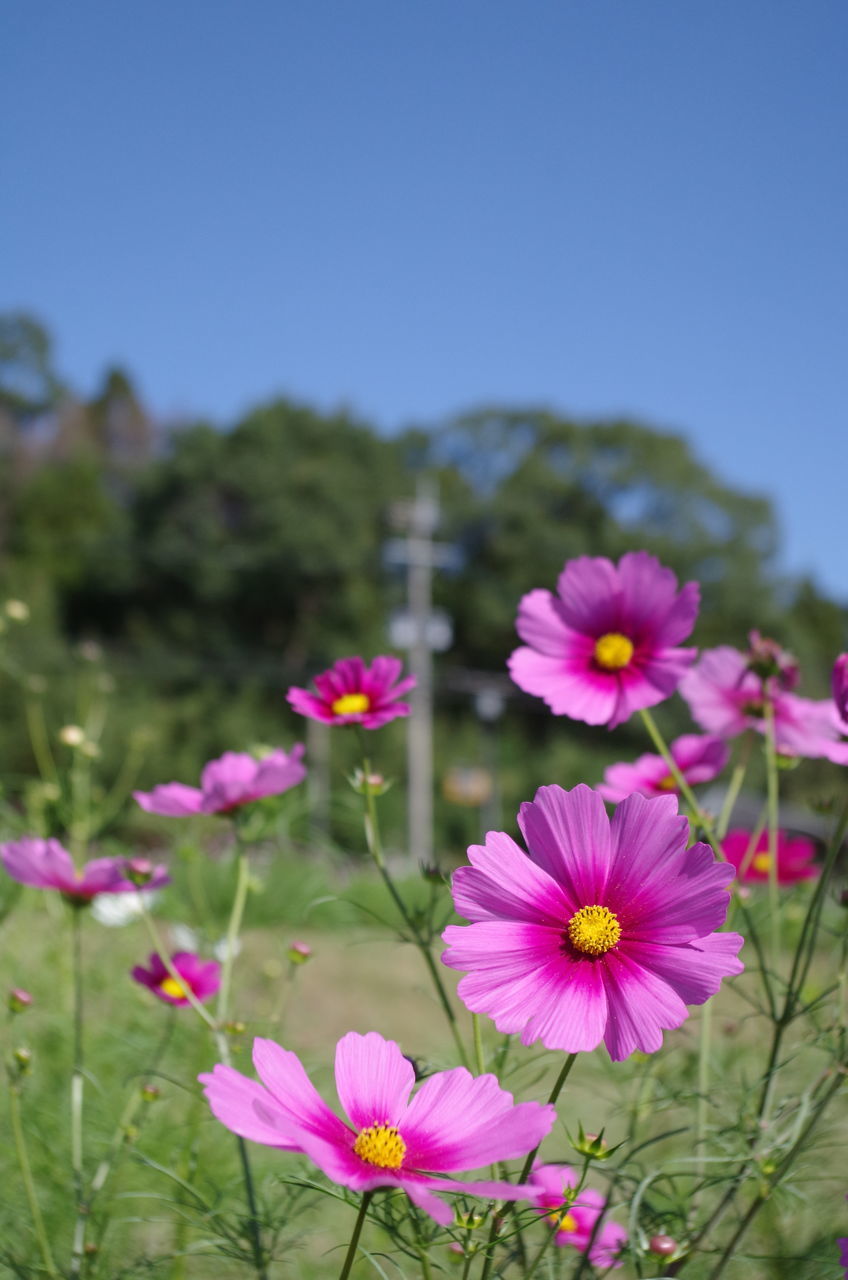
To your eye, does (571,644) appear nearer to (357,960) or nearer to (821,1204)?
(821,1204)

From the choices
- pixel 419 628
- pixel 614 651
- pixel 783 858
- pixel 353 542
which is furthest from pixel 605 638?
pixel 353 542

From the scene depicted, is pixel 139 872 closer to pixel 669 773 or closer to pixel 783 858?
pixel 669 773

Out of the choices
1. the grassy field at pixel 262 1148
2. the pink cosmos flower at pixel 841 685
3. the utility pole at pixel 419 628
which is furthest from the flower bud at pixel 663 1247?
the utility pole at pixel 419 628

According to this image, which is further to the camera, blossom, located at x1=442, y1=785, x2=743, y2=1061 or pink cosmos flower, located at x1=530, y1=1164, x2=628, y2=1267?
pink cosmos flower, located at x1=530, y1=1164, x2=628, y2=1267

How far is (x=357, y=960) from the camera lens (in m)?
3.23

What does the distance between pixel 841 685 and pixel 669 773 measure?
34 cm

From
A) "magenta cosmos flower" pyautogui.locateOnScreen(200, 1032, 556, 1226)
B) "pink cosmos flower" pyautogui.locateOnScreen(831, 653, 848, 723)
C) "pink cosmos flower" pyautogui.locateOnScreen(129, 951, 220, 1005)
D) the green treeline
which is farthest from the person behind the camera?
the green treeline

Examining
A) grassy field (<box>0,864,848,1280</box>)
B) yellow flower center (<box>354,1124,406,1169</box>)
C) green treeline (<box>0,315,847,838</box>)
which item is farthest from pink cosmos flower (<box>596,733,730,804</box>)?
green treeline (<box>0,315,847,838</box>)

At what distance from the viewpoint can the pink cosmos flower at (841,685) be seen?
2.13ft

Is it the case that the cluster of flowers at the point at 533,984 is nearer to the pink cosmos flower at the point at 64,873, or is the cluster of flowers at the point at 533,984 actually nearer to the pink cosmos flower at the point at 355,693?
the pink cosmos flower at the point at 355,693

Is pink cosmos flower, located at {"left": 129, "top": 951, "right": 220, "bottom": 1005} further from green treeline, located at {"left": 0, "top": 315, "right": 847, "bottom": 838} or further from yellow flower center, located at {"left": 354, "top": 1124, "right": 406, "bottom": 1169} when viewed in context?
green treeline, located at {"left": 0, "top": 315, "right": 847, "bottom": 838}

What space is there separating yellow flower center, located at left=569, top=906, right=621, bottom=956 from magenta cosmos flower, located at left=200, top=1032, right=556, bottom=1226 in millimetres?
74

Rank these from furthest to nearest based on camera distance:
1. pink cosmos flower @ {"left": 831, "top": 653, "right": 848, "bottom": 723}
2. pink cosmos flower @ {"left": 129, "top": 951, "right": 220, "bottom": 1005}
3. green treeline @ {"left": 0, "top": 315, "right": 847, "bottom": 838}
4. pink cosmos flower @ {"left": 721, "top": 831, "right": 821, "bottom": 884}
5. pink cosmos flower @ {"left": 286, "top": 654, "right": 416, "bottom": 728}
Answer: green treeline @ {"left": 0, "top": 315, "right": 847, "bottom": 838}, pink cosmos flower @ {"left": 721, "top": 831, "right": 821, "bottom": 884}, pink cosmos flower @ {"left": 129, "top": 951, "right": 220, "bottom": 1005}, pink cosmos flower @ {"left": 286, "top": 654, "right": 416, "bottom": 728}, pink cosmos flower @ {"left": 831, "top": 653, "right": 848, "bottom": 723}

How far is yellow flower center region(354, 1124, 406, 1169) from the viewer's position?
482mm
